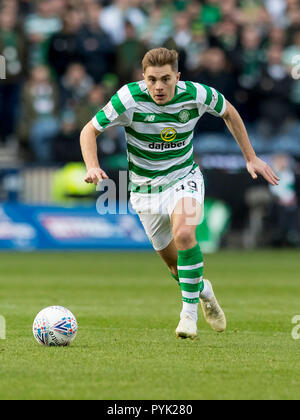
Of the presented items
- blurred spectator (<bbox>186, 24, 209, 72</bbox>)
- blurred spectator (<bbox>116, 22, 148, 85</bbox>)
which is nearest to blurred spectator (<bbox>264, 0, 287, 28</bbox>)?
blurred spectator (<bbox>186, 24, 209, 72</bbox>)

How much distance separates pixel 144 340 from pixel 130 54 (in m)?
13.3

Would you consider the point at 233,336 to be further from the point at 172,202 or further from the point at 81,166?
the point at 81,166

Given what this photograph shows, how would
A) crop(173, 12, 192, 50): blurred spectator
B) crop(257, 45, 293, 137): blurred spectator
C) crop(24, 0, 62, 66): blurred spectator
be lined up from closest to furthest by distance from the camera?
crop(173, 12, 192, 50): blurred spectator
crop(257, 45, 293, 137): blurred spectator
crop(24, 0, 62, 66): blurred spectator

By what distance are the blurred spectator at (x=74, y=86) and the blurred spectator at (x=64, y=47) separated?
0.64 feet

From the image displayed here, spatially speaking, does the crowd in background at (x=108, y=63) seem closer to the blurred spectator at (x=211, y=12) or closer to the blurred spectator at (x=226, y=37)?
the blurred spectator at (x=226, y=37)

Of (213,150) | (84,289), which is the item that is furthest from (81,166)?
(84,289)

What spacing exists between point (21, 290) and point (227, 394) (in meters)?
7.38

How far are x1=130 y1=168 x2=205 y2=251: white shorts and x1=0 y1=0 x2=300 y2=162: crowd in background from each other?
11.3m

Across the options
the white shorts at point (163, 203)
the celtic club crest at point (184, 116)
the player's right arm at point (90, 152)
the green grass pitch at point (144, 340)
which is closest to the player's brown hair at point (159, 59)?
the celtic club crest at point (184, 116)

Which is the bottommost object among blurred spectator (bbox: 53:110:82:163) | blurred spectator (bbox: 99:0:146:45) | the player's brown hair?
the player's brown hair

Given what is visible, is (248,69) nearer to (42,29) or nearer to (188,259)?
(42,29)

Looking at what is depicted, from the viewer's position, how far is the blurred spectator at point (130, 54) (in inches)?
802

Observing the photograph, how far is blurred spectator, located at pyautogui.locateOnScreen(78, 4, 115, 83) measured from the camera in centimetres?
2045

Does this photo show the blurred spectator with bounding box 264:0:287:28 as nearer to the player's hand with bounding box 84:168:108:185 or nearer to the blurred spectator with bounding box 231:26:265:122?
the blurred spectator with bounding box 231:26:265:122
